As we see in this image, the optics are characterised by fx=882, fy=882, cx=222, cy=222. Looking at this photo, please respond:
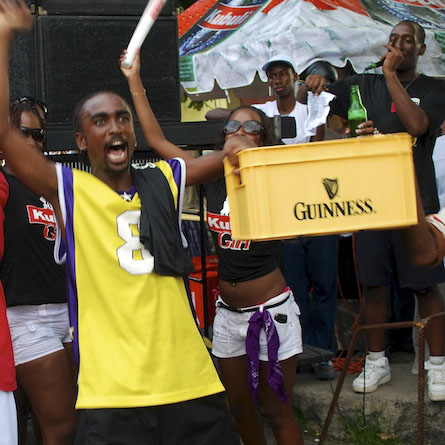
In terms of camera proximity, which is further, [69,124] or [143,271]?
[69,124]

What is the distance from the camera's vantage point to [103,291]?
3.51m

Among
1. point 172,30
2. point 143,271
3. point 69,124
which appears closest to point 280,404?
point 143,271

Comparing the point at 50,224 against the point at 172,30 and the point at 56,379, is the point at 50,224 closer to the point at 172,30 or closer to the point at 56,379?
the point at 56,379

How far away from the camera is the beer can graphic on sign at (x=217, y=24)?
8.70m

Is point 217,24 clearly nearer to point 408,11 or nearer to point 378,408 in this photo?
point 408,11

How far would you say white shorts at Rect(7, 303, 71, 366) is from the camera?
4.36 m

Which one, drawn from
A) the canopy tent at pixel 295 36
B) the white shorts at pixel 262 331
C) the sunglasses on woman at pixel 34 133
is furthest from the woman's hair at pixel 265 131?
the canopy tent at pixel 295 36

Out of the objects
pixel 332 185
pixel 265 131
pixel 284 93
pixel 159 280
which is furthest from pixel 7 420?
pixel 284 93

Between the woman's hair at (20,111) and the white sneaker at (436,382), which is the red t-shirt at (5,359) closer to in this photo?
the woman's hair at (20,111)

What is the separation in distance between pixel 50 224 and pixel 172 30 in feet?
6.49

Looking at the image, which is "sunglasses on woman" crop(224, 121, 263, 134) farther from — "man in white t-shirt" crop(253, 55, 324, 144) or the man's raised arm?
"man in white t-shirt" crop(253, 55, 324, 144)

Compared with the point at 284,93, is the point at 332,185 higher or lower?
lower

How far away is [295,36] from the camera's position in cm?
754

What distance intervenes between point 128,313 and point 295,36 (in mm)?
4621
